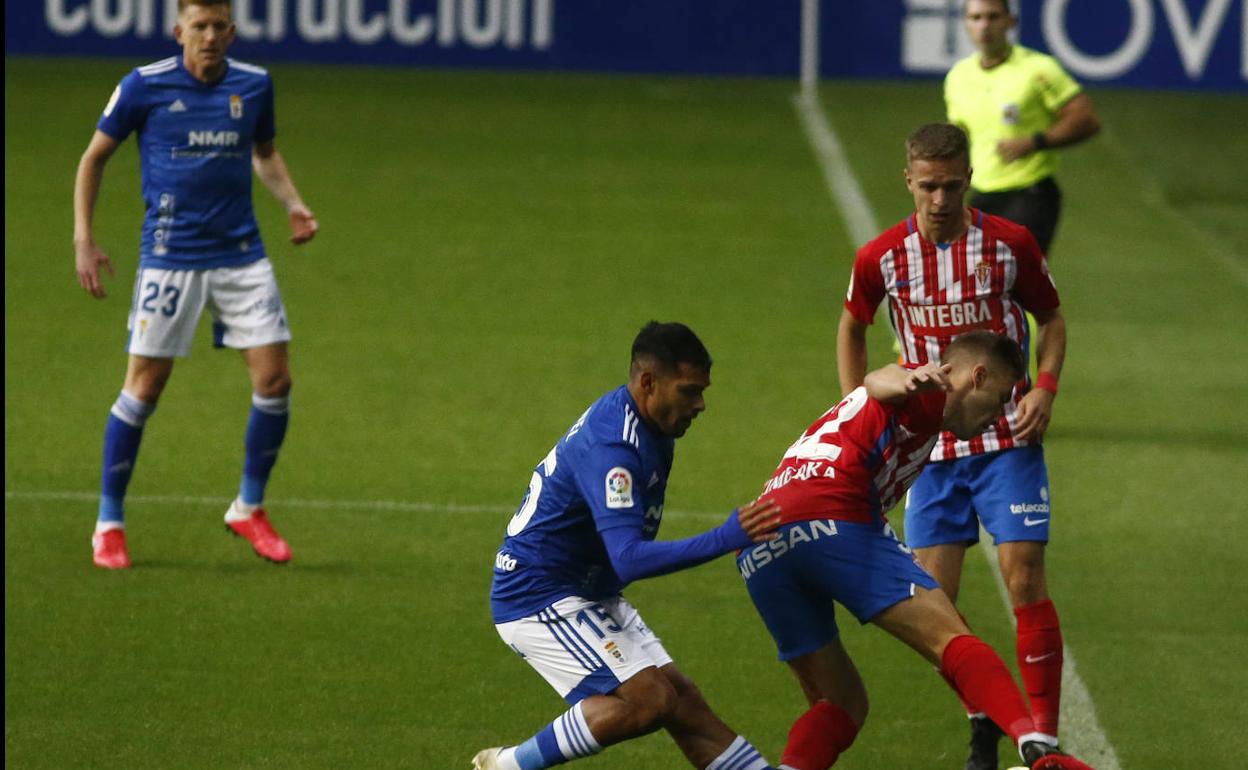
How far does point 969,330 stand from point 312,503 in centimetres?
371

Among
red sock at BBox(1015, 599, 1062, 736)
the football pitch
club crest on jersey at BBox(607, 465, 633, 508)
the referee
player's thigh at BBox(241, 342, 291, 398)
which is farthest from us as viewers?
the referee

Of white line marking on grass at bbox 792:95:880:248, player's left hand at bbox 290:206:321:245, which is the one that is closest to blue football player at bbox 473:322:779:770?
player's left hand at bbox 290:206:321:245

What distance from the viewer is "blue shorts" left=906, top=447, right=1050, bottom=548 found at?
19.3ft

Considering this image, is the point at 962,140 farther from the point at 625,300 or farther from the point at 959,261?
the point at 625,300

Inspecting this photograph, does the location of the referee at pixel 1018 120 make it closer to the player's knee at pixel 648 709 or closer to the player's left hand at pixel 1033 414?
the player's left hand at pixel 1033 414

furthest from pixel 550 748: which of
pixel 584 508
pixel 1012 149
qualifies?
pixel 1012 149

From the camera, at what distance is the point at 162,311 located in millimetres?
7711

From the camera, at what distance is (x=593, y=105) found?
19.9 meters

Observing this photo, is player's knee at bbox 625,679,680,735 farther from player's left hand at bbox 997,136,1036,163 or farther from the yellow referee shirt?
the yellow referee shirt

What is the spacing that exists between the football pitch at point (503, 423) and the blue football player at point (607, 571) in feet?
2.45

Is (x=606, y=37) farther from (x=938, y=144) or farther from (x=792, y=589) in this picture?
(x=792, y=589)

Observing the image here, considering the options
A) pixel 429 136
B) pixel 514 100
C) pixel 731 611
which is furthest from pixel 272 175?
pixel 514 100

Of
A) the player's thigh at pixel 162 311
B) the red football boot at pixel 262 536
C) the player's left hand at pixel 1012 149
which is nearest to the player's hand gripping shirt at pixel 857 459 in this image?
the red football boot at pixel 262 536

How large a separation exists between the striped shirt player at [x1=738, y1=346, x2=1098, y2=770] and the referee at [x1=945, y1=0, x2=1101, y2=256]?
4483 mm
